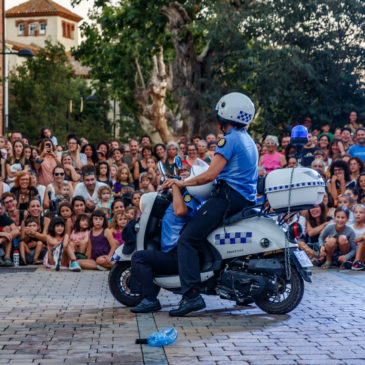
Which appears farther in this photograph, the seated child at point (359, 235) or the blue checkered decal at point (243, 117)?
the seated child at point (359, 235)

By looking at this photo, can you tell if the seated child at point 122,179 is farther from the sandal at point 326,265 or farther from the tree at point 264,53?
the tree at point 264,53

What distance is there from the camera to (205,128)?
26625 mm

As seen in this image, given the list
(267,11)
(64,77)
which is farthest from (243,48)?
(64,77)

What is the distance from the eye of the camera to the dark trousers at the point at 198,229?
7.64 m

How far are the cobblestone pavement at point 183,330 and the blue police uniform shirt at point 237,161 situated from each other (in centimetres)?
126

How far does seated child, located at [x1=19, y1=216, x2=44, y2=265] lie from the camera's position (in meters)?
12.4

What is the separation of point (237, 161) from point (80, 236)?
16.8ft

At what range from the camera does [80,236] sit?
40.1 feet

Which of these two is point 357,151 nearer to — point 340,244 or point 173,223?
point 340,244

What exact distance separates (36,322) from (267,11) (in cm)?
1660

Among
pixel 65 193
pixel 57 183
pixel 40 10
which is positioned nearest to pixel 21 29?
pixel 40 10

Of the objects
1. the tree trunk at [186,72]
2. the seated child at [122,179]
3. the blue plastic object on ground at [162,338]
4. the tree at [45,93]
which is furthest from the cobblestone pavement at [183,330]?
the tree at [45,93]

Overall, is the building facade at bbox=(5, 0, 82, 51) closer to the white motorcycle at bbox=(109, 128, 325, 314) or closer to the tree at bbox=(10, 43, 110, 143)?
the tree at bbox=(10, 43, 110, 143)

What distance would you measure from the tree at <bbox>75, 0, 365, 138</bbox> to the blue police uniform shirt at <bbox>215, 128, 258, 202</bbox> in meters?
13.4
